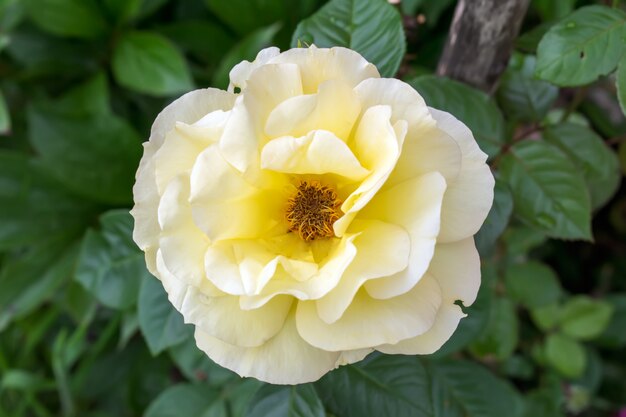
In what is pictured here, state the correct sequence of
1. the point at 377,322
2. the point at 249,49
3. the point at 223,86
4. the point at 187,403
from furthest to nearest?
the point at 249,49 → the point at 223,86 → the point at 187,403 → the point at 377,322

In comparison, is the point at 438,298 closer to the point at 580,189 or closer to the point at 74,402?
the point at 580,189

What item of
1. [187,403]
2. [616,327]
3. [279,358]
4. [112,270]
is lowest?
[616,327]

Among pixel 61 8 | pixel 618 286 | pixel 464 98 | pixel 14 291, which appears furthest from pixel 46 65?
pixel 618 286

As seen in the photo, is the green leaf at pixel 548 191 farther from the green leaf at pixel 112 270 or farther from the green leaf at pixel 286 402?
the green leaf at pixel 112 270

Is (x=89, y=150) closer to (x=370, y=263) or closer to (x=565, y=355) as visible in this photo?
(x=370, y=263)

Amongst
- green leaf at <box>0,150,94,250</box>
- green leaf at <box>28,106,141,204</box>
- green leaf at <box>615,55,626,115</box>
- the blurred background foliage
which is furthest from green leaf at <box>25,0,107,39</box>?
green leaf at <box>615,55,626,115</box>

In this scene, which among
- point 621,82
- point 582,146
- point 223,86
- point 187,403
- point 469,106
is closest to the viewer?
point 621,82

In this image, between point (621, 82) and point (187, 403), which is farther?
point (187, 403)

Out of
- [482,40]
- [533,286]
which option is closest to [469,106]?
[482,40]
